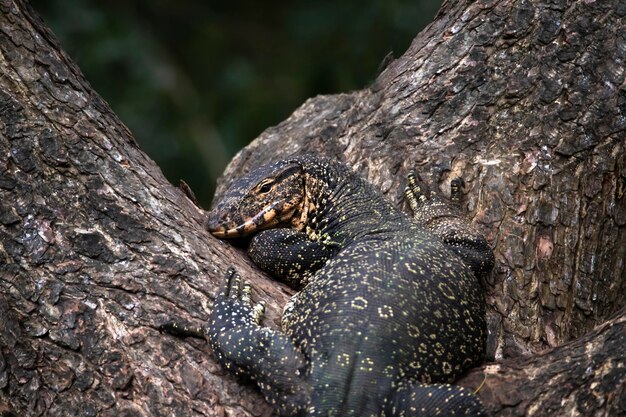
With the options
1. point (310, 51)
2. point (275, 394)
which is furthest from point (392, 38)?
point (275, 394)

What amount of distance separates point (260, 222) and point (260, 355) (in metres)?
1.66

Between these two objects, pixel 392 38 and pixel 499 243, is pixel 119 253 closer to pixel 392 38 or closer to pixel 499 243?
pixel 499 243

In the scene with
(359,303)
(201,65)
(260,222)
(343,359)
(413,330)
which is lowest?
(413,330)

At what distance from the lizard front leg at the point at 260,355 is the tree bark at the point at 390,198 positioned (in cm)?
13

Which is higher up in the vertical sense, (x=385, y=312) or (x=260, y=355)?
(x=260, y=355)

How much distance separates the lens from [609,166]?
742cm

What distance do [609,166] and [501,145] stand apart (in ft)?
2.91

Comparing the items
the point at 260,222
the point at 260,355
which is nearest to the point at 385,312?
the point at 260,355

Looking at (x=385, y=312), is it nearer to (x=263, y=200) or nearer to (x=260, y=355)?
(x=260, y=355)

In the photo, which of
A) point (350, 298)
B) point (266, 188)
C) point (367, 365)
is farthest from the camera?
point (266, 188)

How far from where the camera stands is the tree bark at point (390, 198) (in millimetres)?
5609

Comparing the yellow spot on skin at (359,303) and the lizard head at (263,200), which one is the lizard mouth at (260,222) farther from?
the yellow spot on skin at (359,303)

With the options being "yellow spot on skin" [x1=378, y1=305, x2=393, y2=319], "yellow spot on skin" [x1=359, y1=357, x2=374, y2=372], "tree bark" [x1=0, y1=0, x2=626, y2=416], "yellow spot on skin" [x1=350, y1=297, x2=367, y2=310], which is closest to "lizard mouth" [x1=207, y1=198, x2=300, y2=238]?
"tree bark" [x1=0, y1=0, x2=626, y2=416]

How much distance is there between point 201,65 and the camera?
1608 centimetres
